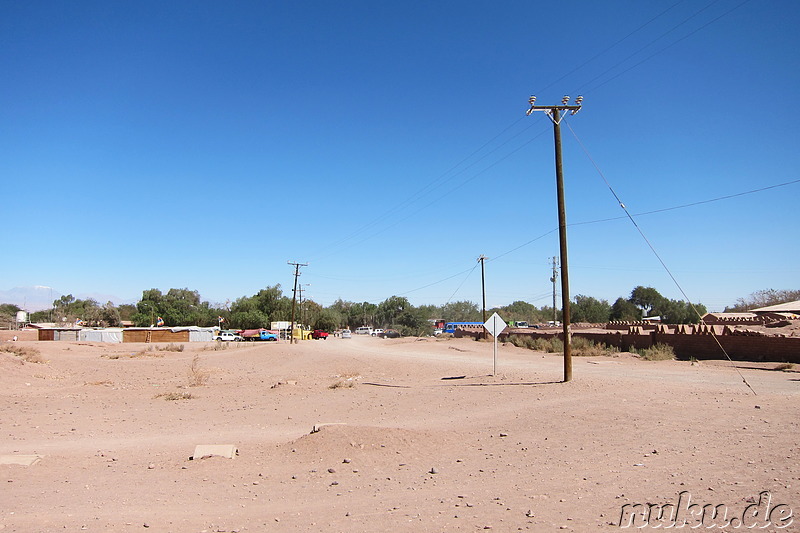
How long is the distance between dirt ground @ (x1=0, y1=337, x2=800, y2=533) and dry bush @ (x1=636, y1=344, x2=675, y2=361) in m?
11.6

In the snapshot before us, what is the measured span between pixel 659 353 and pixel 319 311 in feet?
360

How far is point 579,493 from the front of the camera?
25.0 feet

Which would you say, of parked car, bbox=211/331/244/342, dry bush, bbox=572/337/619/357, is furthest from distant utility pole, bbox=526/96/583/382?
parked car, bbox=211/331/244/342

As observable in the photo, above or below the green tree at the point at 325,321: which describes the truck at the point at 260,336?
below

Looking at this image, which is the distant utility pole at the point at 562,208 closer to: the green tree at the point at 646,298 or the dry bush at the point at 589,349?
the dry bush at the point at 589,349

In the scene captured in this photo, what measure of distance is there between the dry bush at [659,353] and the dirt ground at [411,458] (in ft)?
38.1

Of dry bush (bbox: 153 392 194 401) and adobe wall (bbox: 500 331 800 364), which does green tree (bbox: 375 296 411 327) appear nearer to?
adobe wall (bbox: 500 331 800 364)

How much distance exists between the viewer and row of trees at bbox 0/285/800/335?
106231mm

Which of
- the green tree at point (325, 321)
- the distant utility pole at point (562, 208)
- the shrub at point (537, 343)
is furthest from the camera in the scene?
the green tree at point (325, 321)

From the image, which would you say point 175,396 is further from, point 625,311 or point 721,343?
point 625,311

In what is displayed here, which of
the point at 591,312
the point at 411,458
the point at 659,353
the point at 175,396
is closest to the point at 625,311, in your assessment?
the point at 591,312

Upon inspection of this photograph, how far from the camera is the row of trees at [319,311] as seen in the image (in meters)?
106

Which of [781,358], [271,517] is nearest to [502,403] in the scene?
[271,517]

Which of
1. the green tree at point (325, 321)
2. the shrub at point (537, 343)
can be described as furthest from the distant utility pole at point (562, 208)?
the green tree at point (325, 321)
